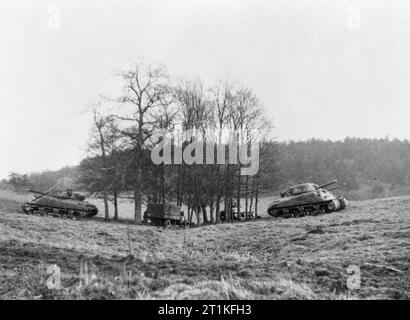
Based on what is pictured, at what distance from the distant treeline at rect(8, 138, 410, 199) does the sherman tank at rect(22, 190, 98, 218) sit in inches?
1014

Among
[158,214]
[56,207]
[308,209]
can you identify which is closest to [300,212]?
[308,209]

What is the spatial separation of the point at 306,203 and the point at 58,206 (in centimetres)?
1589

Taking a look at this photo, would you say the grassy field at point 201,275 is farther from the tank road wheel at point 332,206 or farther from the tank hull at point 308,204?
the tank hull at point 308,204

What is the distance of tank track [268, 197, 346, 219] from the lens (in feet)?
85.5

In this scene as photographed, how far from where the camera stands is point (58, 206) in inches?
1177

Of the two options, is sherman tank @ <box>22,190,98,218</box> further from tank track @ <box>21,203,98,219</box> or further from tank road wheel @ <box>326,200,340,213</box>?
tank road wheel @ <box>326,200,340,213</box>

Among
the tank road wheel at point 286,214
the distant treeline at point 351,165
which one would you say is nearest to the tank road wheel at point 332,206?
the tank road wheel at point 286,214

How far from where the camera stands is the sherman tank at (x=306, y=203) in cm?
2630

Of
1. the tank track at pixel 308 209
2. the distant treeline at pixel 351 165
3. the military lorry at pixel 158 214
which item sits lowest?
the military lorry at pixel 158 214

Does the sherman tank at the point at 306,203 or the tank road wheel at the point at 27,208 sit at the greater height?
the sherman tank at the point at 306,203

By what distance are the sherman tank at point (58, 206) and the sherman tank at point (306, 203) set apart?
1263 cm

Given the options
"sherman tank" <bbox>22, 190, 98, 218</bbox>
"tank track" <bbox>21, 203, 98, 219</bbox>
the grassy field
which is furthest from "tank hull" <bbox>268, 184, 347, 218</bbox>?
the grassy field
